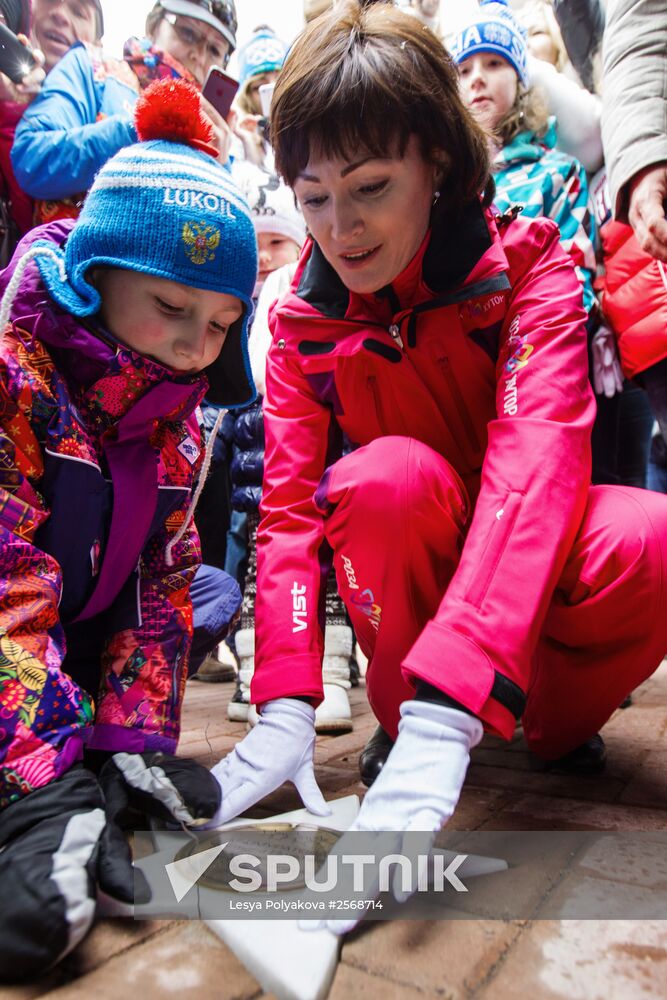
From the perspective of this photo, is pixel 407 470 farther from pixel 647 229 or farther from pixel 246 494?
pixel 246 494

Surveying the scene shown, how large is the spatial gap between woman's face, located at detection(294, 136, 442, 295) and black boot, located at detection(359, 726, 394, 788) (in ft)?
2.32

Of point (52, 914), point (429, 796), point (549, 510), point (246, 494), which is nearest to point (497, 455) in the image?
point (549, 510)

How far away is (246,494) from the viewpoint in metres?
1.90

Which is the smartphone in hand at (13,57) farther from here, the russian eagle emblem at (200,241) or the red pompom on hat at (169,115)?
the russian eagle emblem at (200,241)

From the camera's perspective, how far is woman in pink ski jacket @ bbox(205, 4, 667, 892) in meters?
0.96

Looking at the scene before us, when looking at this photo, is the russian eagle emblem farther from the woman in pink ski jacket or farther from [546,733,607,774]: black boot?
[546,733,607,774]: black boot

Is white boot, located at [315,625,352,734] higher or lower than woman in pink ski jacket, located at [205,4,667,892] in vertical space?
lower

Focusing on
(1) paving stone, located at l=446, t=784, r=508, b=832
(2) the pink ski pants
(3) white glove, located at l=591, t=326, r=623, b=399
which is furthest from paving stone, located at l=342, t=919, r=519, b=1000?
(3) white glove, located at l=591, t=326, r=623, b=399

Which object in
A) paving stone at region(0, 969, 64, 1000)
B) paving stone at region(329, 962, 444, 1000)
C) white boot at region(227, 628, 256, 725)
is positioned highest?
paving stone at region(329, 962, 444, 1000)

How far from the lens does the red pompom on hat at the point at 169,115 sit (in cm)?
107

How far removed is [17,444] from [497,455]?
609 mm

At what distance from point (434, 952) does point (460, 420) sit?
0.76 meters

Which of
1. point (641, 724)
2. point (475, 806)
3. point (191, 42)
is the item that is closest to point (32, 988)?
point (475, 806)

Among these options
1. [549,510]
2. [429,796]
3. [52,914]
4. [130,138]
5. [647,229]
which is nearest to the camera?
[52,914]
